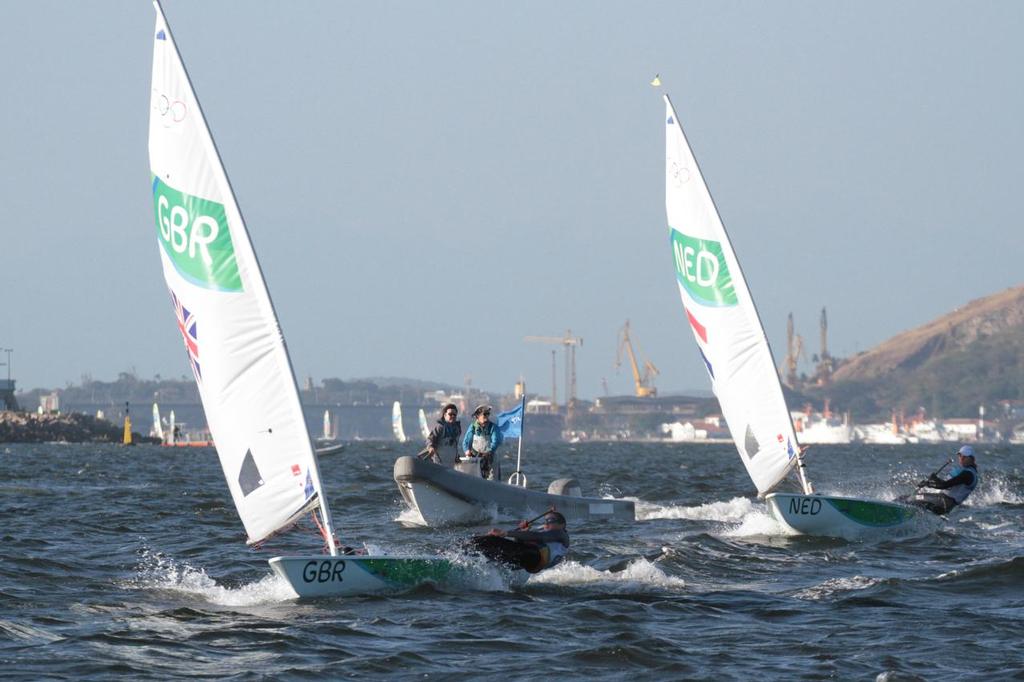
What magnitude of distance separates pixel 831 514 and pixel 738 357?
116 inches

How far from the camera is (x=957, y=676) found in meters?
12.0

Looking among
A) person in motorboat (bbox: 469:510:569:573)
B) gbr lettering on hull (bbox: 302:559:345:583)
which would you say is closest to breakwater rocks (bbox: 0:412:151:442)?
person in motorboat (bbox: 469:510:569:573)

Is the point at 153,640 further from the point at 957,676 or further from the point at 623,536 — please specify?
the point at 623,536

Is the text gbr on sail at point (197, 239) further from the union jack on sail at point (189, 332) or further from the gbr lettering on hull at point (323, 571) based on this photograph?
the gbr lettering on hull at point (323, 571)

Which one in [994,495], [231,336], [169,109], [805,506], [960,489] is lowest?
[994,495]

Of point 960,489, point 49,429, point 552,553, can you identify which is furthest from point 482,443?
point 49,429

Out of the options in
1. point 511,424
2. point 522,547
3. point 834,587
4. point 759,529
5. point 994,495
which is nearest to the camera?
point 522,547

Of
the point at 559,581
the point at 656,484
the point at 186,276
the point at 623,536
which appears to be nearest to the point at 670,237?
the point at 623,536

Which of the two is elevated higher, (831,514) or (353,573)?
(831,514)

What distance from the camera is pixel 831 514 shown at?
69.3ft

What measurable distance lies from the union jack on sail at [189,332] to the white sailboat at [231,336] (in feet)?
0.06

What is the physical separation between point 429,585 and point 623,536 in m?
7.22

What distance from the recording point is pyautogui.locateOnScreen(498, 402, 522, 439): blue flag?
24.2m

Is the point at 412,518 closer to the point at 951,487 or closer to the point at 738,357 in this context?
the point at 738,357
